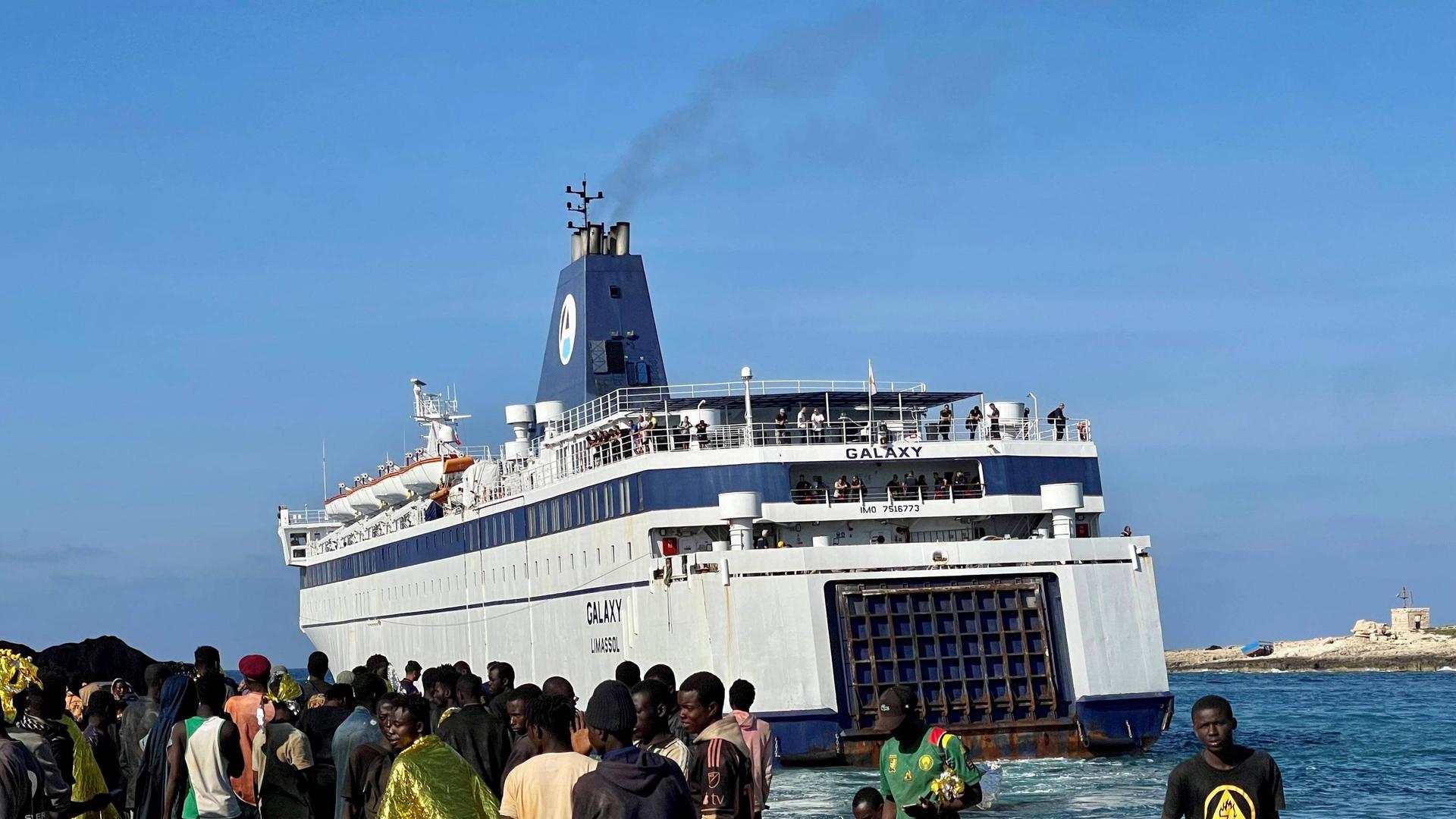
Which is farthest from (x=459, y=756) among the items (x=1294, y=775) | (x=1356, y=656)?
(x=1356, y=656)

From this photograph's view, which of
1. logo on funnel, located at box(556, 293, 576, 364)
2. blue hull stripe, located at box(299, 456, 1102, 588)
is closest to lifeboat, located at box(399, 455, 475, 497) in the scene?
logo on funnel, located at box(556, 293, 576, 364)

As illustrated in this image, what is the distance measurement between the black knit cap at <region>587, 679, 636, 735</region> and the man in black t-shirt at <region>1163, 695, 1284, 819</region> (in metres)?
2.67

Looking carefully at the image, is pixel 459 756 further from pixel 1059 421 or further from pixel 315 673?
pixel 1059 421

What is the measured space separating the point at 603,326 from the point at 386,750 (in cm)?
2992

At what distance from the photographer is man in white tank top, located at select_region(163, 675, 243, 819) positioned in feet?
37.2

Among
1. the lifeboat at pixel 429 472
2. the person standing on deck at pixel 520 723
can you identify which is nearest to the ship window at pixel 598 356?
the lifeboat at pixel 429 472

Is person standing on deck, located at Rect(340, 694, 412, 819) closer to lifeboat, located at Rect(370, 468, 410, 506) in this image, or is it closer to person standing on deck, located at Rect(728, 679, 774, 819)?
person standing on deck, located at Rect(728, 679, 774, 819)

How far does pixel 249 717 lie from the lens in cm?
1219

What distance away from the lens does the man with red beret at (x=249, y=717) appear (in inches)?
467

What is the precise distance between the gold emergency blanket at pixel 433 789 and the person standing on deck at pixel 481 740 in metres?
2.74

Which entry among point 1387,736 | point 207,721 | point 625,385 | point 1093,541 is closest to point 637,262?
point 625,385

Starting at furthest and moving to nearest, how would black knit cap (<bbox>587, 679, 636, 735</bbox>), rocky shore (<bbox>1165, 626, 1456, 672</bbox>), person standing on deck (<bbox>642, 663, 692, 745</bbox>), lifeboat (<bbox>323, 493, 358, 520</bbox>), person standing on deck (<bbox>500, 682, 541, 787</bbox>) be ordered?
rocky shore (<bbox>1165, 626, 1456, 672</bbox>) → lifeboat (<bbox>323, 493, 358, 520</bbox>) → person standing on deck (<bbox>642, 663, 692, 745</bbox>) → person standing on deck (<bbox>500, 682, 541, 787</bbox>) → black knit cap (<bbox>587, 679, 636, 735</bbox>)

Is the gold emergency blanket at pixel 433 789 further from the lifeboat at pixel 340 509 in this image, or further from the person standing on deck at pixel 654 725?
the lifeboat at pixel 340 509

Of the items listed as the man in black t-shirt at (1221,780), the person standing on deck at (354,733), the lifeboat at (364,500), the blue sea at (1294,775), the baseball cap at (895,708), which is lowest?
the blue sea at (1294,775)
